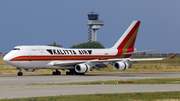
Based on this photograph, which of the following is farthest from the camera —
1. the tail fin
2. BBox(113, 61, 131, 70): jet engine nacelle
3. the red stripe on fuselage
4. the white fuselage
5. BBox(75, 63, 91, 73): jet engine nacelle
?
the tail fin

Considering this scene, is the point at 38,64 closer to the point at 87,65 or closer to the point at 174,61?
the point at 87,65

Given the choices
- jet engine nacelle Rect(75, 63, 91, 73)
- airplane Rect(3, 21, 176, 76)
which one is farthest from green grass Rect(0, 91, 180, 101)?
airplane Rect(3, 21, 176, 76)

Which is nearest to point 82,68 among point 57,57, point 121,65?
point 57,57

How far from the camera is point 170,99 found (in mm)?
18172

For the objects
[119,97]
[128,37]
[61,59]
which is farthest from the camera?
[128,37]

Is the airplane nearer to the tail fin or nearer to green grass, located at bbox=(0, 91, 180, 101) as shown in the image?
the tail fin

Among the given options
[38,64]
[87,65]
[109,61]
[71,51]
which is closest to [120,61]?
[109,61]

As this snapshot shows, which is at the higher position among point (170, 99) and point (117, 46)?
point (117, 46)

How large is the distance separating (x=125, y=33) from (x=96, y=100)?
39.5 m

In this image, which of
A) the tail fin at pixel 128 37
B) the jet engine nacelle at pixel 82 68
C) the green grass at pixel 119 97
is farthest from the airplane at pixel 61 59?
the green grass at pixel 119 97

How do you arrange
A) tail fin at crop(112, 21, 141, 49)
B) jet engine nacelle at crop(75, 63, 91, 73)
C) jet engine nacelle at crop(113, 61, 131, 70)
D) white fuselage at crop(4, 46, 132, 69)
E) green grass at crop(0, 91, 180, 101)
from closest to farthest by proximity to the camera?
green grass at crop(0, 91, 180, 101)
white fuselage at crop(4, 46, 132, 69)
jet engine nacelle at crop(75, 63, 91, 73)
jet engine nacelle at crop(113, 61, 131, 70)
tail fin at crop(112, 21, 141, 49)

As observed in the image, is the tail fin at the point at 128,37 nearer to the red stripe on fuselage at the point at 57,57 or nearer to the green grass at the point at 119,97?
the red stripe on fuselage at the point at 57,57

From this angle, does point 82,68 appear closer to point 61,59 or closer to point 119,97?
point 61,59

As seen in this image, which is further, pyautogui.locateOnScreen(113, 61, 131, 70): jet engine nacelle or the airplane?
pyautogui.locateOnScreen(113, 61, 131, 70): jet engine nacelle
